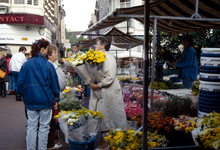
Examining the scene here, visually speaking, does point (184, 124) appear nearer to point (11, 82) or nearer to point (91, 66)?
point (91, 66)

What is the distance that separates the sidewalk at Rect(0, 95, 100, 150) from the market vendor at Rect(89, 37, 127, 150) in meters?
0.90

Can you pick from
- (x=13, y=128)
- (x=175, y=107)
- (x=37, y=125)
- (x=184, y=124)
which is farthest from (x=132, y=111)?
(x=13, y=128)

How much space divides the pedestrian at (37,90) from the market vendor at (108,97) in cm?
74

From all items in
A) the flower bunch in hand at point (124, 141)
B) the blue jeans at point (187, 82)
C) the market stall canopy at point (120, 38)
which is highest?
the market stall canopy at point (120, 38)

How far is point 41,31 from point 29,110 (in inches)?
740

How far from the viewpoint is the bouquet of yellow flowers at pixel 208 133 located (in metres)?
2.75

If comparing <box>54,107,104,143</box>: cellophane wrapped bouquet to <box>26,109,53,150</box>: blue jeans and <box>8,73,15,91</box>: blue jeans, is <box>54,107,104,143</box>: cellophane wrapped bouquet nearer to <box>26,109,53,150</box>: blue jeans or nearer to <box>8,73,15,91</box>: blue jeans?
<box>26,109,53,150</box>: blue jeans

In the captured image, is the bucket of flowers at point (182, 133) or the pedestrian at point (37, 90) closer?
the bucket of flowers at point (182, 133)

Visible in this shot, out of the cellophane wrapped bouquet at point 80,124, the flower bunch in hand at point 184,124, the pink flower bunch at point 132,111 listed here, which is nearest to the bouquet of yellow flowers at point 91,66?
the cellophane wrapped bouquet at point 80,124

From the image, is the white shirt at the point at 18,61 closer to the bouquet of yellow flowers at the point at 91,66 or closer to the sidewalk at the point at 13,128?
the sidewalk at the point at 13,128

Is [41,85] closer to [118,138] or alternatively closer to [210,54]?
[118,138]

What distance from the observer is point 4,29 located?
65.7 ft

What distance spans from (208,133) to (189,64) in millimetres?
3626

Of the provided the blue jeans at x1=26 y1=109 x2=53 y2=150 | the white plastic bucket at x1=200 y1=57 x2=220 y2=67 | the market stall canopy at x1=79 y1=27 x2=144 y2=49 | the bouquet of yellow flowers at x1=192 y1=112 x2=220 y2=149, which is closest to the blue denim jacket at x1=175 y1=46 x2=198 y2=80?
the white plastic bucket at x1=200 y1=57 x2=220 y2=67
